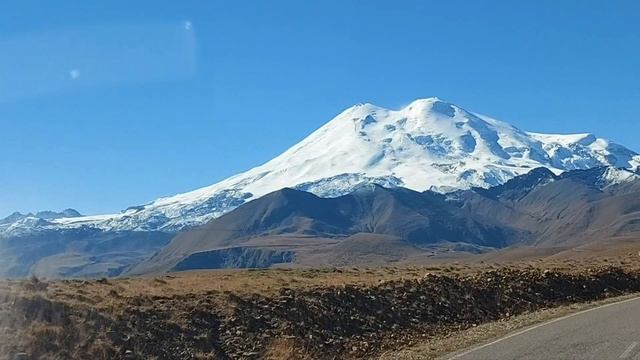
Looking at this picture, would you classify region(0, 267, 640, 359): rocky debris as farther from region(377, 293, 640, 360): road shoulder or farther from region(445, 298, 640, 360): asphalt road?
region(445, 298, 640, 360): asphalt road

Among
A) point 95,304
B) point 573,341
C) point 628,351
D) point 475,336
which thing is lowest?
point 628,351

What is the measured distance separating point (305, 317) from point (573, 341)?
322 inches

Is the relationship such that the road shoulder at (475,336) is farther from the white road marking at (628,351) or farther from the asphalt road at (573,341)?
the white road marking at (628,351)

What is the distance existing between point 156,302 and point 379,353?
6.55 meters

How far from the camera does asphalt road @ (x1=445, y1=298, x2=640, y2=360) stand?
1680 cm

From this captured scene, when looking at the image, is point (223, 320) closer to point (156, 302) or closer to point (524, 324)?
point (156, 302)

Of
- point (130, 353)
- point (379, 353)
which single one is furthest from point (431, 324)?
point (130, 353)

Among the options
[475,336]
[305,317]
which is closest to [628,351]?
[475,336]

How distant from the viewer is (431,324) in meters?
25.1

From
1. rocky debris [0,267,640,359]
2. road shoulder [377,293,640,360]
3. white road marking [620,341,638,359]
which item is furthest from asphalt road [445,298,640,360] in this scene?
rocky debris [0,267,640,359]

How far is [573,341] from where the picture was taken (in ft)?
60.9

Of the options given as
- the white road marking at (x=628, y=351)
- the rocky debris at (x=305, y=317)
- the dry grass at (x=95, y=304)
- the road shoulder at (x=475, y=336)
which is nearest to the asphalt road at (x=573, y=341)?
the white road marking at (x=628, y=351)

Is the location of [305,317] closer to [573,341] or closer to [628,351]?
[573,341]

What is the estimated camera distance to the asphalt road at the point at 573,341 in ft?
55.1
